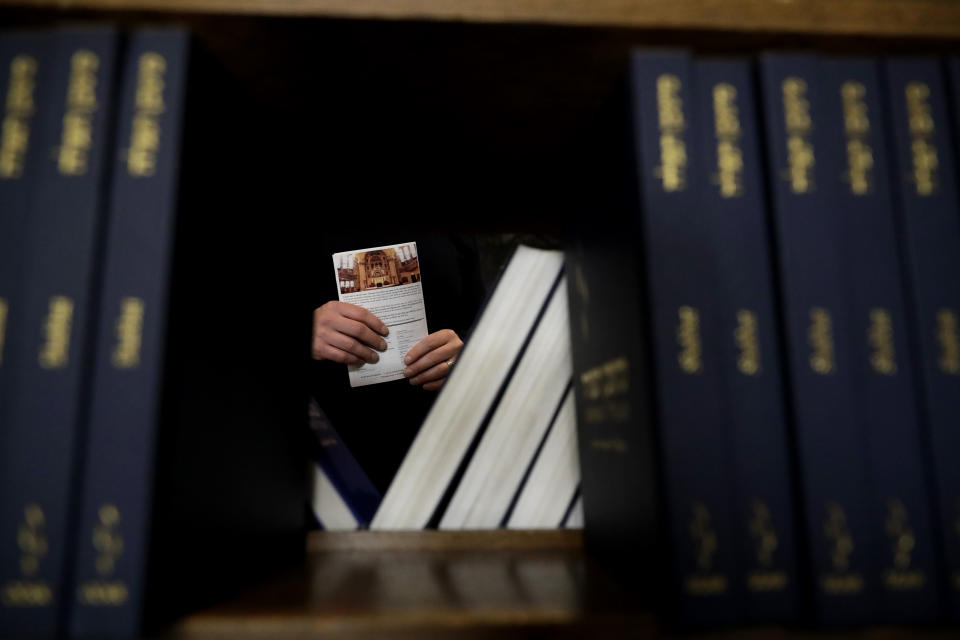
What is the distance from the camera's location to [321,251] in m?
0.79

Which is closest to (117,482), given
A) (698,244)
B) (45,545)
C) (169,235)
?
(45,545)

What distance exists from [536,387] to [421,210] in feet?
0.96

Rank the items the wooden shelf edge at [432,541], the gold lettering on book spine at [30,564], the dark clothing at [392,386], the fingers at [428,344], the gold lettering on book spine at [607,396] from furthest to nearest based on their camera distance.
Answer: the dark clothing at [392,386]
the fingers at [428,344]
the wooden shelf edge at [432,541]
the gold lettering on book spine at [607,396]
the gold lettering on book spine at [30,564]

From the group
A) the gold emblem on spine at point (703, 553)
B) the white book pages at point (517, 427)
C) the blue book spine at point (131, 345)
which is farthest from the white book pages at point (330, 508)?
the gold emblem on spine at point (703, 553)

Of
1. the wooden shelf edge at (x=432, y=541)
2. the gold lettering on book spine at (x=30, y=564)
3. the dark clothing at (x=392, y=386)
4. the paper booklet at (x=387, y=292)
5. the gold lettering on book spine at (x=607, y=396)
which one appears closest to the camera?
the gold lettering on book spine at (x=30, y=564)

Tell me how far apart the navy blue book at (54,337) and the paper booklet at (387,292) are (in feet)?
1.46

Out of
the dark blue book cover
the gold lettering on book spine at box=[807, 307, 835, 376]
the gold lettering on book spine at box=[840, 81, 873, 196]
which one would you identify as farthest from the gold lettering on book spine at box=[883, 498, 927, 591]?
the gold lettering on book spine at box=[840, 81, 873, 196]

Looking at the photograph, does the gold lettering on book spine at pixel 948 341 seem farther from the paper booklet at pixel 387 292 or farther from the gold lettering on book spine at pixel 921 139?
the paper booklet at pixel 387 292

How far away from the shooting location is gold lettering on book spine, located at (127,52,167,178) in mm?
414

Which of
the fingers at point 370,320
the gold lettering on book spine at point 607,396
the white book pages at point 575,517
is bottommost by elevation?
the white book pages at point 575,517

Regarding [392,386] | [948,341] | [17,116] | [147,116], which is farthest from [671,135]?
[392,386]

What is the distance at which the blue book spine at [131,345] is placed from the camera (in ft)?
1.22

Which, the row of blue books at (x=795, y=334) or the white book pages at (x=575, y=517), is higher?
the row of blue books at (x=795, y=334)

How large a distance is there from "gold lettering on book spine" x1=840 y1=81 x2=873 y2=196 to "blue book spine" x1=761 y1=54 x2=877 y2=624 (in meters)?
0.01
